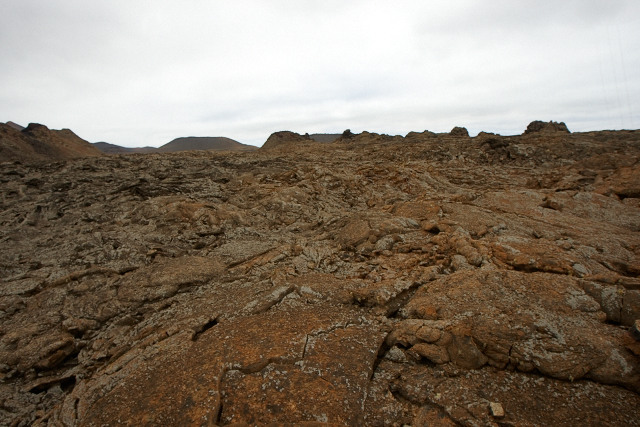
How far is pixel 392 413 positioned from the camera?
3287 millimetres

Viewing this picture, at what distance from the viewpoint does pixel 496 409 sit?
3.12 metres

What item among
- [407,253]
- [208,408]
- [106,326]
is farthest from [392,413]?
[106,326]

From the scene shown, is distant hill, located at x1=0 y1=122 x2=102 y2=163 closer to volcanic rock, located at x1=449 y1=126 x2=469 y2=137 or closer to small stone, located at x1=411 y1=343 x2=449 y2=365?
small stone, located at x1=411 y1=343 x2=449 y2=365

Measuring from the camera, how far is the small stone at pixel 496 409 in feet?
10.1

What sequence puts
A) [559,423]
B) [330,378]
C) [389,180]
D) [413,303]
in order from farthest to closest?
[389,180] < [413,303] < [330,378] < [559,423]

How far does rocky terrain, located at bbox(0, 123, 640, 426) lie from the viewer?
134 inches

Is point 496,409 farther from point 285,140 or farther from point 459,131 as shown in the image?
point 285,140

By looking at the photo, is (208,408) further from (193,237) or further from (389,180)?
(389,180)

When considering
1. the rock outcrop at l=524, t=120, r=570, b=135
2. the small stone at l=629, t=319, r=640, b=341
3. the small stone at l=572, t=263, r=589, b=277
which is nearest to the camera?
the small stone at l=629, t=319, r=640, b=341

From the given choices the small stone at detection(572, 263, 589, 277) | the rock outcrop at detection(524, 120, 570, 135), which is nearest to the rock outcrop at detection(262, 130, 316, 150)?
the rock outcrop at detection(524, 120, 570, 135)

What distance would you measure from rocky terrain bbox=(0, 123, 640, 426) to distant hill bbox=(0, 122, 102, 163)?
451 inches

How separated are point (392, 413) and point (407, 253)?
155 inches

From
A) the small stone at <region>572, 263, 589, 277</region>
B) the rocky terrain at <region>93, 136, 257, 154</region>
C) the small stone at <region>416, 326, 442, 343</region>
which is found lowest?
the small stone at <region>416, 326, 442, 343</region>

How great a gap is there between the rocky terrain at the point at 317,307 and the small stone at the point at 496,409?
3 centimetres
